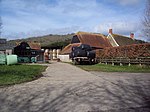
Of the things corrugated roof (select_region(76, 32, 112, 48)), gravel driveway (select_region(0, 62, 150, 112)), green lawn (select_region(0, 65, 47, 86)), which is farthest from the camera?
corrugated roof (select_region(76, 32, 112, 48))

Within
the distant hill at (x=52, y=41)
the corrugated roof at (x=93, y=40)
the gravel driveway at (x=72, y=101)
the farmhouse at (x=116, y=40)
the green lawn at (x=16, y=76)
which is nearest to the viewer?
the gravel driveway at (x=72, y=101)

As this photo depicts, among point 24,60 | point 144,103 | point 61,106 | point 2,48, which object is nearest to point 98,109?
point 61,106

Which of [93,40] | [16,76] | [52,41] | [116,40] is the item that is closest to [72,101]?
[16,76]

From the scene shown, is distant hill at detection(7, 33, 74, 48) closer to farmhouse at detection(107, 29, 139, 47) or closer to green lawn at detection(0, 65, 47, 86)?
farmhouse at detection(107, 29, 139, 47)

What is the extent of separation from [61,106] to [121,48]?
21889 millimetres

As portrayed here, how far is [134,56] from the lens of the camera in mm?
24422

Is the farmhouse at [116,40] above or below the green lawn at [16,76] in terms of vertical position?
above

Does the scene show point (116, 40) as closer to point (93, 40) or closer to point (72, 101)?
point (93, 40)

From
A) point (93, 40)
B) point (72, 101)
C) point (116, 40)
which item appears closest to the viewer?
point (72, 101)

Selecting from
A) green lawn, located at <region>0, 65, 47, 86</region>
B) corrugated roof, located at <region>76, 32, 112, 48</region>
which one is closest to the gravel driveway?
green lawn, located at <region>0, 65, 47, 86</region>

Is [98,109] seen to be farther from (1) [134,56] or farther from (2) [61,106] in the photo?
(1) [134,56]

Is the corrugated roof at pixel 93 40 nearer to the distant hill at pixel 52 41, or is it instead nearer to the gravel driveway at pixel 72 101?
the distant hill at pixel 52 41

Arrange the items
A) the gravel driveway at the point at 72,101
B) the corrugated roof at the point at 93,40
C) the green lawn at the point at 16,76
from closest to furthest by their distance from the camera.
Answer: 1. the gravel driveway at the point at 72,101
2. the green lawn at the point at 16,76
3. the corrugated roof at the point at 93,40

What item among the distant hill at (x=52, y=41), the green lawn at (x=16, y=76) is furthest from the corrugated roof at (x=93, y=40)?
the green lawn at (x=16, y=76)
